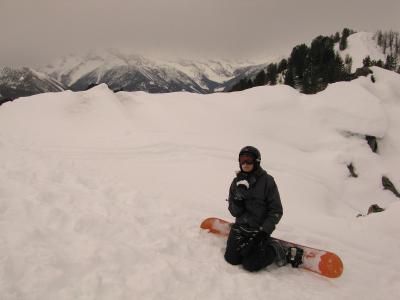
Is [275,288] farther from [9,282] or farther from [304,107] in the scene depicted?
[304,107]

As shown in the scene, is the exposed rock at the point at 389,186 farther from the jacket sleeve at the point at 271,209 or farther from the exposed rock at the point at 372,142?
the jacket sleeve at the point at 271,209

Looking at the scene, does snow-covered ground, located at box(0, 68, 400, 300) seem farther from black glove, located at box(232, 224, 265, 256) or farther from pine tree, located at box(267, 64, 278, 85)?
pine tree, located at box(267, 64, 278, 85)

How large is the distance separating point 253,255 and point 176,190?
5435 mm

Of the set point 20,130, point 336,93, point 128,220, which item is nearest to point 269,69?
point 336,93

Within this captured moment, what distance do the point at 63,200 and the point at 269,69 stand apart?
2837 inches

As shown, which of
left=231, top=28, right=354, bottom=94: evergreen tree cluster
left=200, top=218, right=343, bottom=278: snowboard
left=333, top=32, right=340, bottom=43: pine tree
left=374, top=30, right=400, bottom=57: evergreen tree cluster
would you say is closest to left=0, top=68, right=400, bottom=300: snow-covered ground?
left=200, top=218, right=343, bottom=278: snowboard

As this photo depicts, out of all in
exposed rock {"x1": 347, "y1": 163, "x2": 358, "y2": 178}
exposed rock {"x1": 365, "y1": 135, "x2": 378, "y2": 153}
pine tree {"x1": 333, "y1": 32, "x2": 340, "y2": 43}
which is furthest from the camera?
pine tree {"x1": 333, "y1": 32, "x2": 340, "y2": 43}

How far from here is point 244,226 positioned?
7484 millimetres

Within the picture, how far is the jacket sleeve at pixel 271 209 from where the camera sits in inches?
280

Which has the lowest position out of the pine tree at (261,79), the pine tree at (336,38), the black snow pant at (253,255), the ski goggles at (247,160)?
the black snow pant at (253,255)

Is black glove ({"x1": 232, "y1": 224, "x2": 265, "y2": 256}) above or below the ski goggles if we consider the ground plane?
below

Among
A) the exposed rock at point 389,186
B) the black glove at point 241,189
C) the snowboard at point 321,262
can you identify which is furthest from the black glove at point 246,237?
the exposed rock at point 389,186

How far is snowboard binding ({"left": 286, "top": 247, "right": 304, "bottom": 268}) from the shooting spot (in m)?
7.48

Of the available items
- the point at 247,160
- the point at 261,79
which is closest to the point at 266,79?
the point at 261,79
